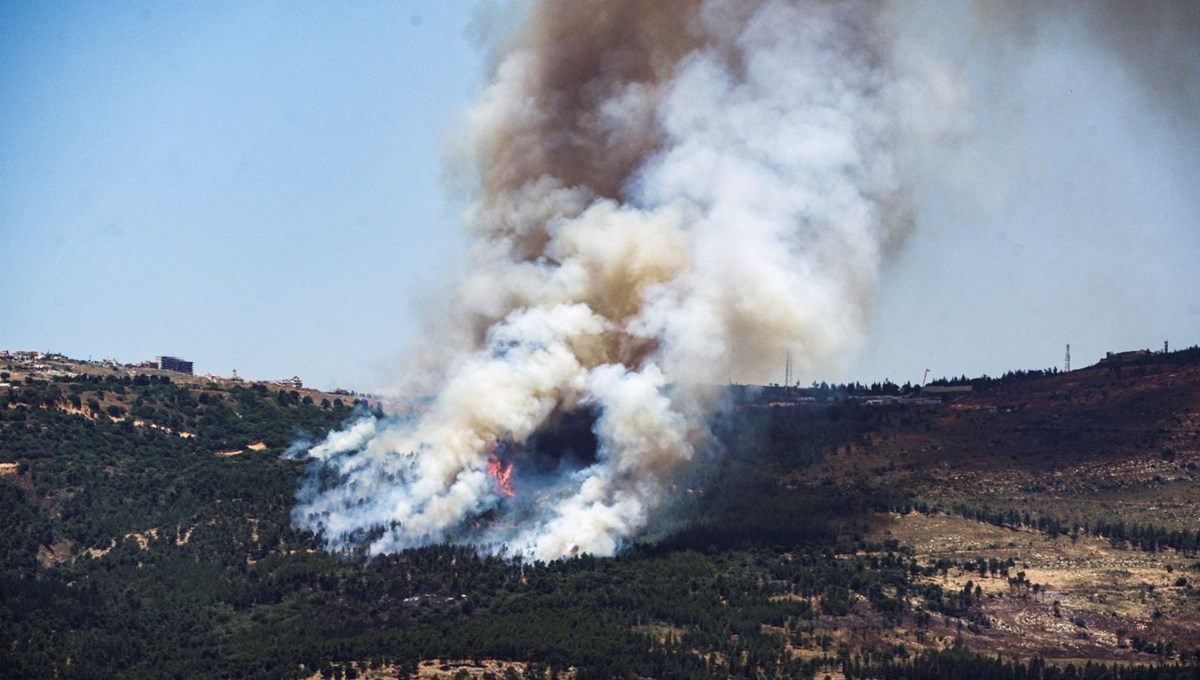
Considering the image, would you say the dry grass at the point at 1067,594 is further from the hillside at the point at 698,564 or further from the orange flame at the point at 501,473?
the orange flame at the point at 501,473

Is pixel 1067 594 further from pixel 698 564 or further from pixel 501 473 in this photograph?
pixel 501 473

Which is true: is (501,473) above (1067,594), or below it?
above

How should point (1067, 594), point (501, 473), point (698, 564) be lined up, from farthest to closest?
point (501, 473) → point (698, 564) → point (1067, 594)

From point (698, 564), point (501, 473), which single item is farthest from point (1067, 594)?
point (501, 473)

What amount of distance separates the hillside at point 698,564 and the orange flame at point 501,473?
3.40m

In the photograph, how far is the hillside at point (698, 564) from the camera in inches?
5217

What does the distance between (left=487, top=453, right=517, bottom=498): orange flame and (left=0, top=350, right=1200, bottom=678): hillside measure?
3.40m

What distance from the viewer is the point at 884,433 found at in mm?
190125

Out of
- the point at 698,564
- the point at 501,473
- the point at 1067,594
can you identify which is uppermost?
the point at 501,473

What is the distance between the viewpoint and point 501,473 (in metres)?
152

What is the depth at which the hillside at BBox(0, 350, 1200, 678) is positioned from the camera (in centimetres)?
13250

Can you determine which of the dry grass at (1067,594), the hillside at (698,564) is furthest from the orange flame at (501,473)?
the dry grass at (1067,594)

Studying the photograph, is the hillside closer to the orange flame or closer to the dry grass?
the dry grass

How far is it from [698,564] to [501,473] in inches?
596
